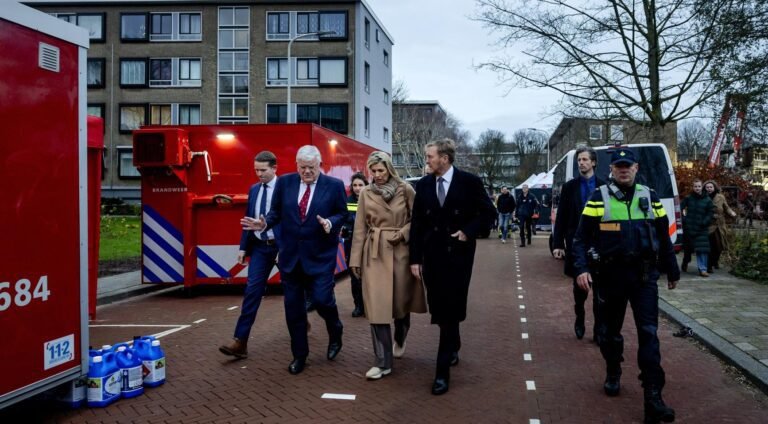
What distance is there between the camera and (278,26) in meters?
41.5

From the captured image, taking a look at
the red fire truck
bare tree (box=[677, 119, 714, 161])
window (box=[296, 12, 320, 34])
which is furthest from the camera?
bare tree (box=[677, 119, 714, 161])

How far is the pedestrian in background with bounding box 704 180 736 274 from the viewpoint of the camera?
12.4m

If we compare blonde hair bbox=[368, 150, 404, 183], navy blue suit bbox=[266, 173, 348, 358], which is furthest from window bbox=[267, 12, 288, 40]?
blonde hair bbox=[368, 150, 404, 183]

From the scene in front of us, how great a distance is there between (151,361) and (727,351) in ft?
17.2

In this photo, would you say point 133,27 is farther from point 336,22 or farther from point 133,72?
point 336,22

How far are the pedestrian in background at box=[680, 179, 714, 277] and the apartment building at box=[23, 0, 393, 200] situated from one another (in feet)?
97.7

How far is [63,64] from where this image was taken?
429 cm

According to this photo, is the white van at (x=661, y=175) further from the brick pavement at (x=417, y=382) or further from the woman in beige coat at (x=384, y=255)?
the woman in beige coat at (x=384, y=255)

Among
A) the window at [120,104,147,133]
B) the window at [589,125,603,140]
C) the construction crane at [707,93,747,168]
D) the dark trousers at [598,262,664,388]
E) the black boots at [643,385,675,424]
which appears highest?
the window at [120,104,147,133]

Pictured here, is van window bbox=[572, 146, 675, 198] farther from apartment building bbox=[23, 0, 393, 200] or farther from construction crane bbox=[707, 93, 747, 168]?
apartment building bbox=[23, 0, 393, 200]

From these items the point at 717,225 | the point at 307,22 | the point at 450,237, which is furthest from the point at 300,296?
the point at 307,22

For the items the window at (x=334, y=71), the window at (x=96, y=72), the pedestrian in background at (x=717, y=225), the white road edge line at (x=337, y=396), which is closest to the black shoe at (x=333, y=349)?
the white road edge line at (x=337, y=396)

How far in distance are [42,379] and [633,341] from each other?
5.69 meters

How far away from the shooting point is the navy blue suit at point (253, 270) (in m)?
5.93
